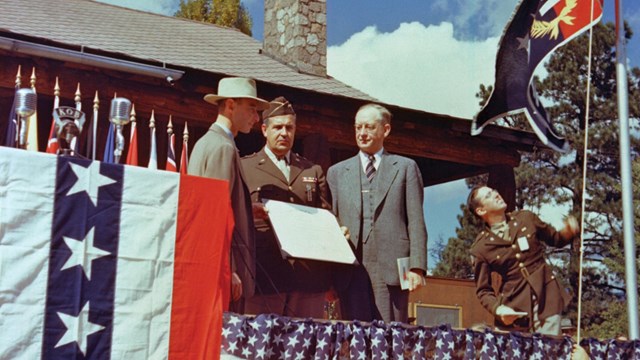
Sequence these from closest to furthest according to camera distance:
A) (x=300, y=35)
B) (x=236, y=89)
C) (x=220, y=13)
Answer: (x=236, y=89) → (x=300, y=35) → (x=220, y=13)

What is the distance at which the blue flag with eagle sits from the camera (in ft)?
25.1

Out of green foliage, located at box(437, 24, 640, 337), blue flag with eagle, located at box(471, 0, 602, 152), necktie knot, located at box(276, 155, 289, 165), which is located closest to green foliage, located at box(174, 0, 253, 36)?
green foliage, located at box(437, 24, 640, 337)

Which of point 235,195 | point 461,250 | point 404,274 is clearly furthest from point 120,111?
point 461,250

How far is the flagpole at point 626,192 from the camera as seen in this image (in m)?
6.80

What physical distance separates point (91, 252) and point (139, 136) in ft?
20.4

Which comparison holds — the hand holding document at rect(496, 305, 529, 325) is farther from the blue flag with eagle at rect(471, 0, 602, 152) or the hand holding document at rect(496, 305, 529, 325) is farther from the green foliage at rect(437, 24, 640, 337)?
the green foliage at rect(437, 24, 640, 337)

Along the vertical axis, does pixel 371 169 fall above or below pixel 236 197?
above

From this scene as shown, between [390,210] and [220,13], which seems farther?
[220,13]

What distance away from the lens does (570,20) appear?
7.72 meters

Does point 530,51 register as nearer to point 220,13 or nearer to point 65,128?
point 65,128

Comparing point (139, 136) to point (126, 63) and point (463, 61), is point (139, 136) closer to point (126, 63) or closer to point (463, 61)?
point (126, 63)

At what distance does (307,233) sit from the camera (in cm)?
548

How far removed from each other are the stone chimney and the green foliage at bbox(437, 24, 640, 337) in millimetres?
13990

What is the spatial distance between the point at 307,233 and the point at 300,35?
817 centimetres
